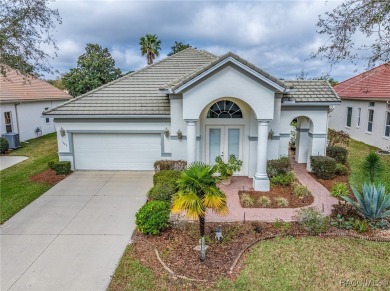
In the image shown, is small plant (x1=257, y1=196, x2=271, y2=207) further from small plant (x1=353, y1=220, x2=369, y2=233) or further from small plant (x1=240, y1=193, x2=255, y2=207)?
small plant (x1=353, y1=220, x2=369, y2=233)

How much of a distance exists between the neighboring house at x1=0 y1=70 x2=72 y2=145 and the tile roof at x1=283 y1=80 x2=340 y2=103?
15.6m

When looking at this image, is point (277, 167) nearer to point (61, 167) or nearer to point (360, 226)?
point (360, 226)

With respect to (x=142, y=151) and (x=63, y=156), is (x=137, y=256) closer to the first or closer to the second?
(x=142, y=151)

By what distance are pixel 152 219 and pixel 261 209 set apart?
3.87 m

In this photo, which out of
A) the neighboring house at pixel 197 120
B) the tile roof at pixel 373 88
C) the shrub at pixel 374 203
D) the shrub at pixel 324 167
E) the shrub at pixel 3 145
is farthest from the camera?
the tile roof at pixel 373 88

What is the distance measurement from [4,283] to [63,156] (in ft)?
28.0

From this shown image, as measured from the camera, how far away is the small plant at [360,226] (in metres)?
7.59

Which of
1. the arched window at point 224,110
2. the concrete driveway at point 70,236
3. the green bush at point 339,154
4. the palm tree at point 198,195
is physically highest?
the arched window at point 224,110

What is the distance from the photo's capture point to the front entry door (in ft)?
40.2

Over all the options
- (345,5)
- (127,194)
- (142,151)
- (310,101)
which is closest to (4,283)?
(127,194)

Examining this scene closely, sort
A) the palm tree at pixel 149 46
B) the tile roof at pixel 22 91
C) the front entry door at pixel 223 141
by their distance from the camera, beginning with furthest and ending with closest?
the palm tree at pixel 149 46
the tile roof at pixel 22 91
the front entry door at pixel 223 141

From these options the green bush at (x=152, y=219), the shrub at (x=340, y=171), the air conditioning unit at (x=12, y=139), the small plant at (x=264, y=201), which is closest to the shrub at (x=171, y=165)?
the small plant at (x=264, y=201)

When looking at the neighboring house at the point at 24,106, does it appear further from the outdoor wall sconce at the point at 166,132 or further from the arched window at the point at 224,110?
the arched window at the point at 224,110

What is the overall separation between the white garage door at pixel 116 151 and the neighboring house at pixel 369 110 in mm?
12386
